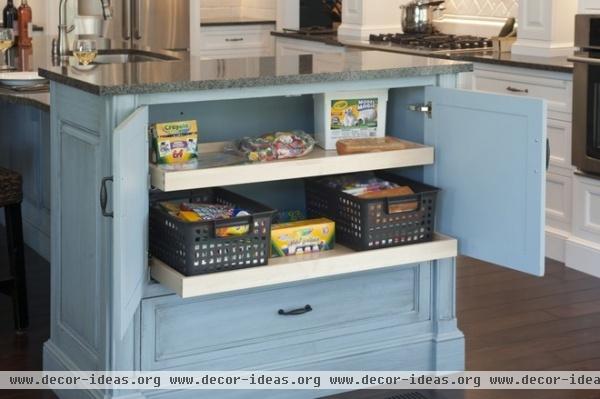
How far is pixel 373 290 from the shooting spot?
365 cm

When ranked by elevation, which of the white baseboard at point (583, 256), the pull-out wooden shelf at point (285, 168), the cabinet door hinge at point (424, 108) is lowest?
the white baseboard at point (583, 256)

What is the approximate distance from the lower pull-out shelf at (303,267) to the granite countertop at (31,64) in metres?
1.30

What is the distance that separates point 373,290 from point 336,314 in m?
0.15

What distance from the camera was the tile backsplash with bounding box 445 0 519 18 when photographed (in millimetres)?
6605

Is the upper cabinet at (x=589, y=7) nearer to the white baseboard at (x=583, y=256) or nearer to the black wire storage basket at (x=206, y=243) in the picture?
the white baseboard at (x=583, y=256)

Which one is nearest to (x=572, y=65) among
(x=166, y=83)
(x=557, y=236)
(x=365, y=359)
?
(x=557, y=236)

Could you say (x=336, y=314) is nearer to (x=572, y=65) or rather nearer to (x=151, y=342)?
(x=151, y=342)

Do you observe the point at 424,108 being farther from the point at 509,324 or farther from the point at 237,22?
the point at 237,22

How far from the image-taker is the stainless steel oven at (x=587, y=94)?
191 inches

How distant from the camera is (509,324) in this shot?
4.37 m

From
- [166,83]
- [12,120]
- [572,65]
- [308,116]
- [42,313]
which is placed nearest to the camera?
[166,83]

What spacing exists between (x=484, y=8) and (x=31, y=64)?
9.62 feet

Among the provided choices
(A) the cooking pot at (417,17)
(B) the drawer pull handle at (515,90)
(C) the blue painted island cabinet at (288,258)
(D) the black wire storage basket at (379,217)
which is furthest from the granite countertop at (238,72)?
(A) the cooking pot at (417,17)

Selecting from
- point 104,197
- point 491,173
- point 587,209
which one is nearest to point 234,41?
point 587,209
